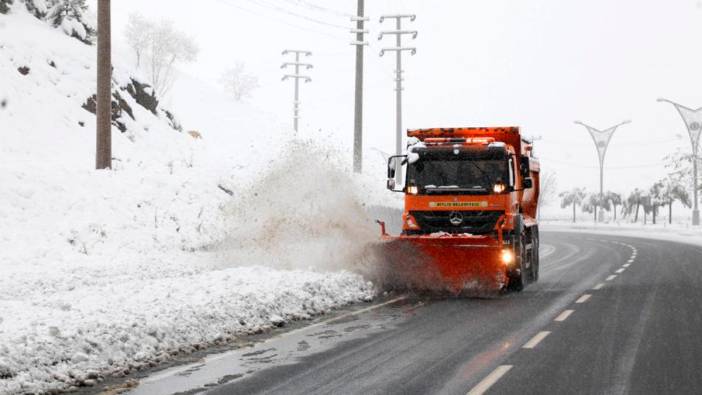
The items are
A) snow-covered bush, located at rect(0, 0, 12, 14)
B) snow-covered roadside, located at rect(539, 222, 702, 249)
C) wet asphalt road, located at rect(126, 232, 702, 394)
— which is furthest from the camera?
snow-covered roadside, located at rect(539, 222, 702, 249)

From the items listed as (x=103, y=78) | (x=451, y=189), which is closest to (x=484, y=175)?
(x=451, y=189)

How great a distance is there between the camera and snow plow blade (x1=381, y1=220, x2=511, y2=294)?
14.7 m

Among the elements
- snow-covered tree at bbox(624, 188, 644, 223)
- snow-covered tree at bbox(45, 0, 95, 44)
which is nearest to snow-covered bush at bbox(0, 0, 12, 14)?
snow-covered tree at bbox(45, 0, 95, 44)

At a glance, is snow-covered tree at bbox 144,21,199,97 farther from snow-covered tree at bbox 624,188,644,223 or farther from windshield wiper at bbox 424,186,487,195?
windshield wiper at bbox 424,186,487,195

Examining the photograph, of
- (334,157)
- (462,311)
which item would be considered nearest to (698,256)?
(334,157)

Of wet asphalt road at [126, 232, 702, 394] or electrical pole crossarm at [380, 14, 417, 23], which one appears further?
electrical pole crossarm at [380, 14, 417, 23]

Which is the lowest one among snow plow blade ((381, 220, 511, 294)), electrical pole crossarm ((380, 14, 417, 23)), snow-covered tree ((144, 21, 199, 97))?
snow plow blade ((381, 220, 511, 294))

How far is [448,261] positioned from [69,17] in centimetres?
3001

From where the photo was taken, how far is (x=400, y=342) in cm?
987

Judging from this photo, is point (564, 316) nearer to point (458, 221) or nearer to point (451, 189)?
point (458, 221)

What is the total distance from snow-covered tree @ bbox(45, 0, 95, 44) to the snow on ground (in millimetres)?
1559

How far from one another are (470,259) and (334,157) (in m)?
7.74

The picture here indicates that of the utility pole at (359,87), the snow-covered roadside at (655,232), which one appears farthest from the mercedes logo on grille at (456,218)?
the snow-covered roadside at (655,232)

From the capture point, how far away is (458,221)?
15.3m
